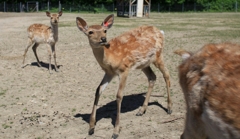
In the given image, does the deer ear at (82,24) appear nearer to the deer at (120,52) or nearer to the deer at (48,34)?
the deer at (120,52)

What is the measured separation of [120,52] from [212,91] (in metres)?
3.11

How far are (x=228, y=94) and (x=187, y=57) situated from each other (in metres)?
0.90

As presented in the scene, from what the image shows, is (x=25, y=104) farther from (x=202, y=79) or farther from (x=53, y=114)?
(x=202, y=79)

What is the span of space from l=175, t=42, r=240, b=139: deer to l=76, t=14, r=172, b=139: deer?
7.20 ft

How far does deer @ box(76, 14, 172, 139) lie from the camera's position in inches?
231

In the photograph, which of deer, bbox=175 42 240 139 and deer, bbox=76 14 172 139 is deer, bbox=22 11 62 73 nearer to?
deer, bbox=76 14 172 139

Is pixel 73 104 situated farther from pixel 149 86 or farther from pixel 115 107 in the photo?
pixel 149 86

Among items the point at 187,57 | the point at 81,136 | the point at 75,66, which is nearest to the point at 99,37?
the point at 81,136

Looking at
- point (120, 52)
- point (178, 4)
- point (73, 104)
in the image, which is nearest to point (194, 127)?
point (120, 52)

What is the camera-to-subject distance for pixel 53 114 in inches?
258

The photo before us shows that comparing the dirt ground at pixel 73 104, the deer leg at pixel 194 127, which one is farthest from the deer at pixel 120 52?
the deer leg at pixel 194 127

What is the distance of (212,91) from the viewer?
326 cm

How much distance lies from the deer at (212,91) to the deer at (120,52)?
220cm

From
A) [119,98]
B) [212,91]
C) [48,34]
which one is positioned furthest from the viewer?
[48,34]
